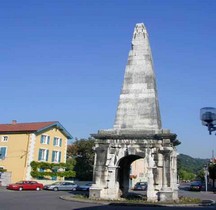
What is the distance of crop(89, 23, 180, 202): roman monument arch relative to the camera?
2008cm

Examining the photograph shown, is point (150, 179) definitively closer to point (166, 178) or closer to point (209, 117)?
point (166, 178)

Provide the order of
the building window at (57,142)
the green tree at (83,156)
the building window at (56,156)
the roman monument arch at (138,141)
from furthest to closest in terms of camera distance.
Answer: the green tree at (83,156), the building window at (57,142), the building window at (56,156), the roman monument arch at (138,141)

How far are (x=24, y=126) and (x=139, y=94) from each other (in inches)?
1052

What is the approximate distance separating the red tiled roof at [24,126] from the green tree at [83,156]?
9.17 meters

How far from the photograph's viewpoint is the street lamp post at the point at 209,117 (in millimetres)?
9273

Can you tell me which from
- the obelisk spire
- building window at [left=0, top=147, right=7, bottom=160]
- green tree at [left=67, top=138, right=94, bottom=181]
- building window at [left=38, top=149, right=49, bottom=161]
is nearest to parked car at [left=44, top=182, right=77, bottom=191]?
building window at [left=38, top=149, right=49, bottom=161]

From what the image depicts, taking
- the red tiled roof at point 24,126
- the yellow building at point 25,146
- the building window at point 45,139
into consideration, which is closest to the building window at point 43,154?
the yellow building at point 25,146

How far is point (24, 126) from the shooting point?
44.4 metres

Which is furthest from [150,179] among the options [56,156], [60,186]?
[56,156]

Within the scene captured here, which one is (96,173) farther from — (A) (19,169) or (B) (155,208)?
(A) (19,169)

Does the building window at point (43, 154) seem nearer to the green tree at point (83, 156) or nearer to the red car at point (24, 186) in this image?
the red car at point (24, 186)

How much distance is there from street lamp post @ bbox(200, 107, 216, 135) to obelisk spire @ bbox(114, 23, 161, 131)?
1161cm

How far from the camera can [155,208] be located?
16.2 meters

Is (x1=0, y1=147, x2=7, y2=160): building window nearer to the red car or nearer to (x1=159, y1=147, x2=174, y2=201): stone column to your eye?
the red car
